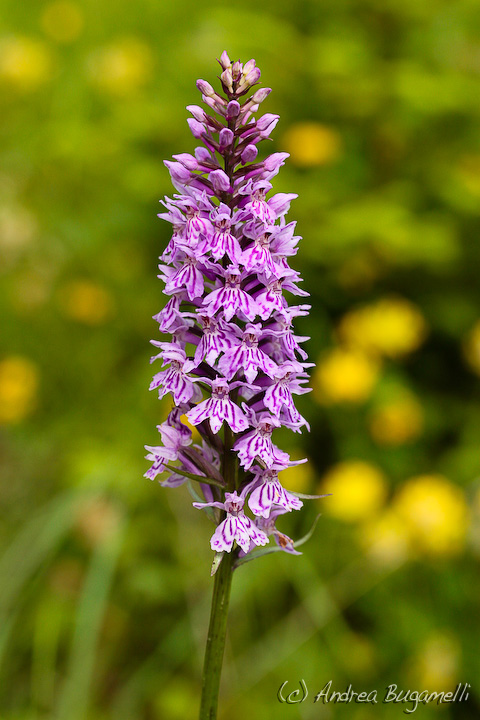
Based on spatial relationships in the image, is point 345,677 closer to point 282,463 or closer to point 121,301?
point 282,463

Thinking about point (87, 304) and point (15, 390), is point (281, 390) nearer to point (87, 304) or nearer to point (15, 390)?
point (15, 390)

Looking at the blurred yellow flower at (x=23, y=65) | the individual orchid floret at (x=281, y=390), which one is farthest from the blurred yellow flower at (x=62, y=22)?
the individual orchid floret at (x=281, y=390)

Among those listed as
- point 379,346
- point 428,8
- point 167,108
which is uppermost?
point 428,8

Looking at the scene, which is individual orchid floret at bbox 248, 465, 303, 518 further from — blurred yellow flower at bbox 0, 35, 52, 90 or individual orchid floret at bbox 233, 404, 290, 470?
blurred yellow flower at bbox 0, 35, 52, 90

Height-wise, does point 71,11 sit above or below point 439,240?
above

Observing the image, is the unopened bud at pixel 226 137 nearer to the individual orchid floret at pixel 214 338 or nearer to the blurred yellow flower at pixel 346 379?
the individual orchid floret at pixel 214 338

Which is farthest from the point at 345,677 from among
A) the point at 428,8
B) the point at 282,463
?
the point at 428,8

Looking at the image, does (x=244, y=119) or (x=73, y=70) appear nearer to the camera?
(x=244, y=119)

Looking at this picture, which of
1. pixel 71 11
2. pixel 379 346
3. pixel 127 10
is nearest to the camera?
pixel 379 346
